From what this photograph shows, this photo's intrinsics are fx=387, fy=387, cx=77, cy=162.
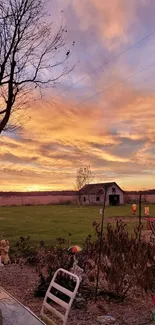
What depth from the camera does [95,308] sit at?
19.6 feet

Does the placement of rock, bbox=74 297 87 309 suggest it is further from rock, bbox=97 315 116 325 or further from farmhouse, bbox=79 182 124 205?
farmhouse, bbox=79 182 124 205

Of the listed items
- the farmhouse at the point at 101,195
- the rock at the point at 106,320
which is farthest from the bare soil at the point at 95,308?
the farmhouse at the point at 101,195

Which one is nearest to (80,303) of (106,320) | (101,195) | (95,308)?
(95,308)

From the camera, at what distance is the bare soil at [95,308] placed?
544 cm

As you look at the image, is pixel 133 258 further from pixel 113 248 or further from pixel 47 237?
pixel 47 237

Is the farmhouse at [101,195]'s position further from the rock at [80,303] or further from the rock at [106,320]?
the rock at [106,320]

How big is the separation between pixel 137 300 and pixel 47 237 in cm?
935

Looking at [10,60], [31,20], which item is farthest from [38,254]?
[31,20]

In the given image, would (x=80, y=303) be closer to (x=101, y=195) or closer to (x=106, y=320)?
(x=106, y=320)

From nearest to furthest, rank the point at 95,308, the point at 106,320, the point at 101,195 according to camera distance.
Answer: the point at 106,320 → the point at 95,308 → the point at 101,195

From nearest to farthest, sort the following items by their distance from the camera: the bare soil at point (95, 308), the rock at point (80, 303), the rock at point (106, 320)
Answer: the rock at point (106, 320) < the bare soil at point (95, 308) < the rock at point (80, 303)

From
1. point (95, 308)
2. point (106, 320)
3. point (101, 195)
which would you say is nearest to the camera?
point (106, 320)

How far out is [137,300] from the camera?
21.5 ft

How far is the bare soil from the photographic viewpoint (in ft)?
17.9
